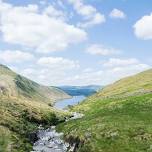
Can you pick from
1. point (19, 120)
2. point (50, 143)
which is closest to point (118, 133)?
point (50, 143)

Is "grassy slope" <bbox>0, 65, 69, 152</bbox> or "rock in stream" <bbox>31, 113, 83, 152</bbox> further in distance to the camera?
"rock in stream" <bbox>31, 113, 83, 152</bbox>

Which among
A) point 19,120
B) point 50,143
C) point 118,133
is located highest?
point 19,120

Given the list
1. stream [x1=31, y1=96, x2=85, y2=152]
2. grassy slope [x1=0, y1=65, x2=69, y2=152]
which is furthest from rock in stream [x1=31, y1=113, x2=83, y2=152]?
grassy slope [x1=0, y1=65, x2=69, y2=152]

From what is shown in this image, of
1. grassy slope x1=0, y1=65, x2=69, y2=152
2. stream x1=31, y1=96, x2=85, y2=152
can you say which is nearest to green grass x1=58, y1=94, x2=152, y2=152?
stream x1=31, y1=96, x2=85, y2=152

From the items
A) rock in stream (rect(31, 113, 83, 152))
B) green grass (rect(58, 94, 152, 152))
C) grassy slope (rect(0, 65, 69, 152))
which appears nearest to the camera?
green grass (rect(58, 94, 152, 152))

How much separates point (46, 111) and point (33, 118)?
8.24m

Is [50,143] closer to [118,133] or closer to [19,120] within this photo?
[19,120]

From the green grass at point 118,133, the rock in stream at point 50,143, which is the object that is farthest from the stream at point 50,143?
the green grass at point 118,133

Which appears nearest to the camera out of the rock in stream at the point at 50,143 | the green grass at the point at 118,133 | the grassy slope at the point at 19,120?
the green grass at the point at 118,133

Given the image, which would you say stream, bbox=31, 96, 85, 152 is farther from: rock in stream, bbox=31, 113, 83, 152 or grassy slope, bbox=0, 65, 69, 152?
grassy slope, bbox=0, 65, 69, 152

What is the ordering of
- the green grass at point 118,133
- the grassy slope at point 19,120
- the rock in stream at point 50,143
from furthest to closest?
1. the rock in stream at point 50,143
2. the grassy slope at point 19,120
3. the green grass at point 118,133

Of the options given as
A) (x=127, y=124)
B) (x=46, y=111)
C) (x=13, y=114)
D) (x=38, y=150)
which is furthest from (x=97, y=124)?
(x=46, y=111)

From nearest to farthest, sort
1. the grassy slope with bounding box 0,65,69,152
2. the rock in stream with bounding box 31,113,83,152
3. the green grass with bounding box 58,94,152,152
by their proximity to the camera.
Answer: the green grass with bounding box 58,94,152,152
the grassy slope with bounding box 0,65,69,152
the rock in stream with bounding box 31,113,83,152

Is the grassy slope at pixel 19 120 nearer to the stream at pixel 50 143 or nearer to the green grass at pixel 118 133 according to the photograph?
the stream at pixel 50 143
